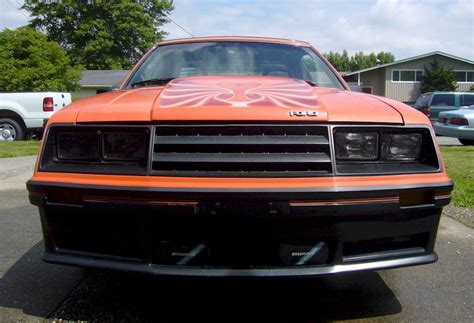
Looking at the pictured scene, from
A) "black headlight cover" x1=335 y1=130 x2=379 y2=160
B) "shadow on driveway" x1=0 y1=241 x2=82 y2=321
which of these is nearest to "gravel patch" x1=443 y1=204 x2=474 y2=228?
"black headlight cover" x1=335 y1=130 x2=379 y2=160

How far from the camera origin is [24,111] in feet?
39.4

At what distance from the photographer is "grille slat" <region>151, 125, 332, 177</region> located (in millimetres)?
2250

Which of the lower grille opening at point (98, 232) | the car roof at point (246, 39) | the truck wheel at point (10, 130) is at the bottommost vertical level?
the truck wheel at point (10, 130)

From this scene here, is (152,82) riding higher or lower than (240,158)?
higher

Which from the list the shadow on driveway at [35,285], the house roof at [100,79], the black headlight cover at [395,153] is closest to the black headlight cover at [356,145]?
the black headlight cover at [395,153]

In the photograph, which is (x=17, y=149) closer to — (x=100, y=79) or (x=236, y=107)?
(x=236, y=107)

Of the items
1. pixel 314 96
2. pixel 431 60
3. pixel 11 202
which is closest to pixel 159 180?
pixel 314 96

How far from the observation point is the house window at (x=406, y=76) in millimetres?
38812

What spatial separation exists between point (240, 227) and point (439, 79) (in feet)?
125

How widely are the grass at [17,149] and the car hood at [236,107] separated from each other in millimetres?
7838

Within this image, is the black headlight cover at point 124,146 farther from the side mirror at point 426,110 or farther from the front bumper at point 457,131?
the side mirror at point 426,110

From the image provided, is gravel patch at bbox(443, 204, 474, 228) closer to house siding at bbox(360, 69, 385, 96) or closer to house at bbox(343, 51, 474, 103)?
house at bbox(343, 51, 474, 103)

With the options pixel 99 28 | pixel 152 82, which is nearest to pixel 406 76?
pixel 99 28

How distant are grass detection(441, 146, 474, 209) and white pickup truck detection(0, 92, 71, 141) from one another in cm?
943
